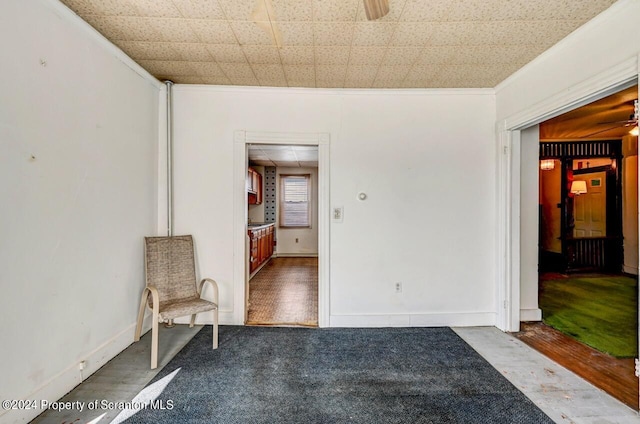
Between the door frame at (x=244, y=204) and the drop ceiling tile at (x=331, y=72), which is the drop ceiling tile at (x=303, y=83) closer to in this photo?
the drop ceiling tile at (x=331, y=72)

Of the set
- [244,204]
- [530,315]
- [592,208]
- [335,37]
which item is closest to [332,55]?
[335,37]

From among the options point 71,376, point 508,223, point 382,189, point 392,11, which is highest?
point 392,11

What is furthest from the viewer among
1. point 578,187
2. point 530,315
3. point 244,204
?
point 578,187

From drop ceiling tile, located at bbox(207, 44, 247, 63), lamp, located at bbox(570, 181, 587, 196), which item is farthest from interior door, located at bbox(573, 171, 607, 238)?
drop ceiling tile, located at bbox(207, 44, 247, 63)

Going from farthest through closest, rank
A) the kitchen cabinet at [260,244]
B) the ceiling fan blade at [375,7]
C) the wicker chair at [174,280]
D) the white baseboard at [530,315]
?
1. the kitchen cabinet at [260,244]
2. the white baseboard at [530,315]
3. the wicker chair at [174,280]
4. the ceiling fan blade at [375,7]

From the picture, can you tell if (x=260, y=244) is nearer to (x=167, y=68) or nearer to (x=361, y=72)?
(x=167, y=68)

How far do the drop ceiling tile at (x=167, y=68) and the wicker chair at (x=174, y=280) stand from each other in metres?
1.56

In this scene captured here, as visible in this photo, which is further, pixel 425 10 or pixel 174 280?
pixel 174 280

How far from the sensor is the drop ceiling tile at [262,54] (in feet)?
7.49

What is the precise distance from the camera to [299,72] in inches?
105

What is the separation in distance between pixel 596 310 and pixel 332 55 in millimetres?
4181

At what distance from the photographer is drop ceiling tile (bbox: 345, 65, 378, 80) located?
2.57 metres

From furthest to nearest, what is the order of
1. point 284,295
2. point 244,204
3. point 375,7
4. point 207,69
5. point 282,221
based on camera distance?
1. point 282,221
2. point 284,295
3. point 244,204
4. point 207,69
5. point 375,7

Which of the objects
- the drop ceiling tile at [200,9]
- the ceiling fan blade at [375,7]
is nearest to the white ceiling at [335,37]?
the drop ceiling tile at [200,9]
